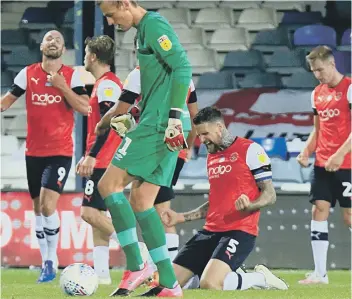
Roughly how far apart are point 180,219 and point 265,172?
74 centimetres

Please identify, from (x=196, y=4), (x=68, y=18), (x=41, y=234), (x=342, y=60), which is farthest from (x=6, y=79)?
(x=41, y=234)

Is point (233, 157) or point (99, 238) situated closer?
point (233, 157)

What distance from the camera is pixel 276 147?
1248cm

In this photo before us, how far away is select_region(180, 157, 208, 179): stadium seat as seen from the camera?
39.5ft

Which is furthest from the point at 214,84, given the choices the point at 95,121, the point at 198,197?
the point at 95,121

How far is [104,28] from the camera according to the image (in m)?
10.9

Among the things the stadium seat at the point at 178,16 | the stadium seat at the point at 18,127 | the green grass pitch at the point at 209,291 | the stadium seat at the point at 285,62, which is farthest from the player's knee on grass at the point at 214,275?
the stadium seat at the point at 178,16

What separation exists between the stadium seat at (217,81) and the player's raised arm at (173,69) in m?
8.42

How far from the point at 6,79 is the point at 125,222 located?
9.23 m

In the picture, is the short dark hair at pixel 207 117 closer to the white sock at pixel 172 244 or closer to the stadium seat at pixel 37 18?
the white sock at pixel 172 244

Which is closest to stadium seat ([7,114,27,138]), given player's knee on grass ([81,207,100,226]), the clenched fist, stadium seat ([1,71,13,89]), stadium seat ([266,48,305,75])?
stadium seat ([1,71,13,89])

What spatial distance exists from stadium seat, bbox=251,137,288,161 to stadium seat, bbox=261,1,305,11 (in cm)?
271

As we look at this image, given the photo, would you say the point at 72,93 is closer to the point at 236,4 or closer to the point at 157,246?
the point at 157,246

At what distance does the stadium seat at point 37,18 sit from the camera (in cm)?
1519
